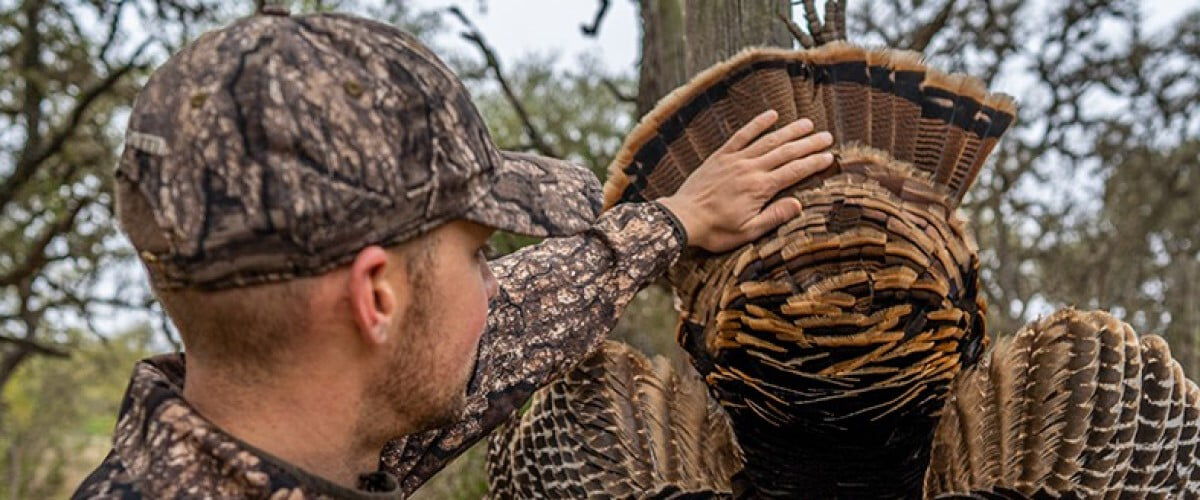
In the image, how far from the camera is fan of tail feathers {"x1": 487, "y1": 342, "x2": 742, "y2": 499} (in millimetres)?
3025

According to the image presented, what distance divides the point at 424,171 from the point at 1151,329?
6996mm

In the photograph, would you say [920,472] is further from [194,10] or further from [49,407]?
[49,407]

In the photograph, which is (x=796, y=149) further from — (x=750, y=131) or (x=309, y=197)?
(x=309, y=197)

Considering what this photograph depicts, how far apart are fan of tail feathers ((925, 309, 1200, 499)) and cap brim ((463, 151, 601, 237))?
1.22 metres

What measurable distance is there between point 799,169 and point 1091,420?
947mm

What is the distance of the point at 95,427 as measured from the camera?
750 inches

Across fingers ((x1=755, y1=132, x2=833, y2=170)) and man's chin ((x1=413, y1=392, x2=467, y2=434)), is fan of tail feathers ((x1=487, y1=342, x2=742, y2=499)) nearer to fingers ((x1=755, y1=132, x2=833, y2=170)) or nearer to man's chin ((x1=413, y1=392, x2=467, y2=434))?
fingers ((x1=755, y1=132, x2=833, y2=170))

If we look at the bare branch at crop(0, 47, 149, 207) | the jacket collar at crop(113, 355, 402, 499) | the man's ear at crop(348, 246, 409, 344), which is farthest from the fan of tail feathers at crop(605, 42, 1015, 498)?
the bare branch at crop(0, 47, 149, 207)


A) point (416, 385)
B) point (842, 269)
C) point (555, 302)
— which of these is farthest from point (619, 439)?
point (416, 385)

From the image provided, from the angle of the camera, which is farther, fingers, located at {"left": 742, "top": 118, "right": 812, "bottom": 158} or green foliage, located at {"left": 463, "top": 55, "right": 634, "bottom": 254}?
green foliage, located at {"left": 463, "top": 55, "right": 634, "bottom": 254}

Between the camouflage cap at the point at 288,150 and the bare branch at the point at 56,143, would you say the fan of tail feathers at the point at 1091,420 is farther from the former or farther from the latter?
the bare branch at the point at 56,143

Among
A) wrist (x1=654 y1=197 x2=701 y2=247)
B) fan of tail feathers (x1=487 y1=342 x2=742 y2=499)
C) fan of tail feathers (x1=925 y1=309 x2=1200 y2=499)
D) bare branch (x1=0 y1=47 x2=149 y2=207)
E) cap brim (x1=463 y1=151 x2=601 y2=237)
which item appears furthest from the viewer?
bare branch (x1=0 y1=47 x2=149 y2=207)

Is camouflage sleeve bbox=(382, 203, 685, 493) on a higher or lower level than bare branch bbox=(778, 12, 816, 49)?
lower

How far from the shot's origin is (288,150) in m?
1.65
